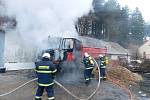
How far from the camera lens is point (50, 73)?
9.47 meters

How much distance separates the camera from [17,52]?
20250 mm

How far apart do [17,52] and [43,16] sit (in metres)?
5.12

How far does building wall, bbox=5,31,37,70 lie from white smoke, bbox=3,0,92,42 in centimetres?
128

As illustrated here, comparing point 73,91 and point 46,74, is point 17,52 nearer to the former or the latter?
point 73,91

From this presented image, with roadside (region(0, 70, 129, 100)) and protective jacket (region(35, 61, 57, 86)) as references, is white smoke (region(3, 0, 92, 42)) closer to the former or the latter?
roadside (region(0, 70, 129, 100))

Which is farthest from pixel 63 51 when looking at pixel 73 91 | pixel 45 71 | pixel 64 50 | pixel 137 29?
pixel 137 29

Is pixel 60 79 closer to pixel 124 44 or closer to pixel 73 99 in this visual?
pixel 73 99

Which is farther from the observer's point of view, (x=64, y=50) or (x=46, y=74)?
(x=64, y=50)

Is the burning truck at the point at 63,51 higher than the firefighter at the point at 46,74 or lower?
higher

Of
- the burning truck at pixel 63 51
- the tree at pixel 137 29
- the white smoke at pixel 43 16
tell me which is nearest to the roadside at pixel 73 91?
the burning truck at pixel 63 51

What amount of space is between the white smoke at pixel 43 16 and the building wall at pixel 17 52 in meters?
1.28

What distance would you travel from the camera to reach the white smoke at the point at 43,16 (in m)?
15.9

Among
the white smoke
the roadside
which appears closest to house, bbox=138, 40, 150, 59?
the white smoke

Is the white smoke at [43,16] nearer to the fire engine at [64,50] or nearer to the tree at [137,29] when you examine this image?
the fire engine at [64,50]
